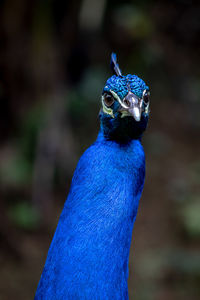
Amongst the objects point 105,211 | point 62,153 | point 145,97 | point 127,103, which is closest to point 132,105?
point 127,103

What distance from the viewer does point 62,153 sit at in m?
5.72

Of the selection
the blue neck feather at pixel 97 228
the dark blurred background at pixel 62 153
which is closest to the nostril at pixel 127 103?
the blue neck feather at pixel 97 228

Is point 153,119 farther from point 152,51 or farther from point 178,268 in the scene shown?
point 178,268

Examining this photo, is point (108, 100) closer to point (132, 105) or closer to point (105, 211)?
point (132, 105)

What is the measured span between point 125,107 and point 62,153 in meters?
3.92

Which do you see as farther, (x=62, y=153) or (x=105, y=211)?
(x=62, y=153)

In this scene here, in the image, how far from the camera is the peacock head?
1.85 meters

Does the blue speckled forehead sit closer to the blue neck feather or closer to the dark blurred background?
the blue neck feather

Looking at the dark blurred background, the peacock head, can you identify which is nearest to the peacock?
the peacock head

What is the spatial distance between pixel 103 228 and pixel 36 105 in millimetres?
3921

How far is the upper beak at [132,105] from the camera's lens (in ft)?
5.87

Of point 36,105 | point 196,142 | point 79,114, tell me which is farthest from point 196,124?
point 36,105

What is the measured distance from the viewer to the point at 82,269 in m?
1.83

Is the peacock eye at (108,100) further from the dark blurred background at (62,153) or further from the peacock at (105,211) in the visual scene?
the dark blurred background at (62,153)
